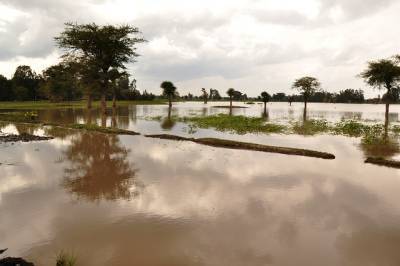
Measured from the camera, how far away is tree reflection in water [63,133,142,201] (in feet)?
42.9

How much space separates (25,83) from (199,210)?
11394 centimetres

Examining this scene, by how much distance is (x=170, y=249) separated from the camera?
8438mm

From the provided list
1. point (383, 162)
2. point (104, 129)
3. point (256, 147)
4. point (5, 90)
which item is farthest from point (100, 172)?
point (5, 90)

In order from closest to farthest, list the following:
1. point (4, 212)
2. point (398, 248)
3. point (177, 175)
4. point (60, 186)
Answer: point (398, 248)
point (4, 212)
point (60, 186)
point (177, 175)

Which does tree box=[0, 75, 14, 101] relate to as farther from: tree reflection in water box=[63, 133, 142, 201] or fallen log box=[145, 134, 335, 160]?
fallen log box=[145, 134, 335, 160]

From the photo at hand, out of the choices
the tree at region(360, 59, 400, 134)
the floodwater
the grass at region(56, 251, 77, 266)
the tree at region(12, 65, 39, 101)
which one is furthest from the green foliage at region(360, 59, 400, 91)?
the tree at region(12, 65, 39, 101)

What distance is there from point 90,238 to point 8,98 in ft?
359

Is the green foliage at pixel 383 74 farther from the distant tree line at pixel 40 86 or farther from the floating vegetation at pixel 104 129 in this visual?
the distant tree line at pixel 40 86

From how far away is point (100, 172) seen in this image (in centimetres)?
1644

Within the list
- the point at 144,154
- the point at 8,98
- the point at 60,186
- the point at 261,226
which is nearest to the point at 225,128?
the point at 144,154

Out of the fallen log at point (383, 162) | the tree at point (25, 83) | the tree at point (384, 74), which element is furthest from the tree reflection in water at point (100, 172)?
the tree at point (25, 83)

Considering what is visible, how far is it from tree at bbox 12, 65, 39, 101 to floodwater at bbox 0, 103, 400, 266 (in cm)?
9222

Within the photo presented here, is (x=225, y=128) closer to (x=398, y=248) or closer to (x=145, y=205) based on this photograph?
(x=145, y=205)

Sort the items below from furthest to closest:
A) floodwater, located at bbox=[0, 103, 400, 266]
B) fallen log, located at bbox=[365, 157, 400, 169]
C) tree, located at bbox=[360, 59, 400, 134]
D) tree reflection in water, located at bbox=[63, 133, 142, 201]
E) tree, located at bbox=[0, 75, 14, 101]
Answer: tree, located at bbox=[0, 75, 14, 101] < tree, located at bbox=[360, 59, 400, 134] < fallen log, located at bbox=[365, 157, 400, 169] < tree reflection in water, located at bbox=[63, 133, 142, 201] < floodwater, located at bbox=[0, 103, 400, 266]
